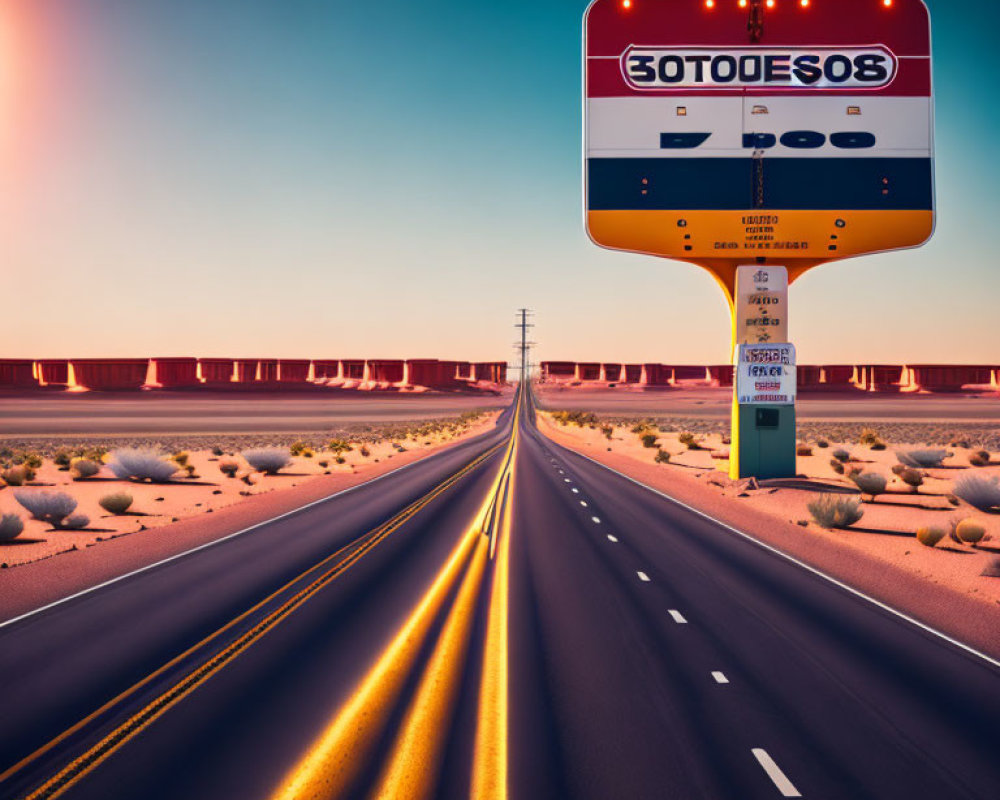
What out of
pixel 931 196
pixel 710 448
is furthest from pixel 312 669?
pixel 710 448

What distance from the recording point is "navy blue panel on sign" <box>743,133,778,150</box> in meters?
21.5

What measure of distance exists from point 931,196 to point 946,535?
1162 centimetres

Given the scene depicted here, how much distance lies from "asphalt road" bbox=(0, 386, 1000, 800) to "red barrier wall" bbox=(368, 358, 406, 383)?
178 m

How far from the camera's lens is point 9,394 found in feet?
449

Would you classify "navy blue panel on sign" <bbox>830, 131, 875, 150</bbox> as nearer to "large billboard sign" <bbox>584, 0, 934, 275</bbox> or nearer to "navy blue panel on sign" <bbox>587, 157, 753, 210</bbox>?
"large billboard sign" <bbox>584, 0, 934, 275</bbox>

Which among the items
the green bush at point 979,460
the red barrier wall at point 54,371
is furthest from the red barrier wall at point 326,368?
the green bush at point 979,460

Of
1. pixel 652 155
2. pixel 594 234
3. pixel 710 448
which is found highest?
pixel 652 155

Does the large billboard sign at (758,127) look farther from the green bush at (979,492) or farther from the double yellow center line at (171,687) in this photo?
the double yellow center line at (171,687)

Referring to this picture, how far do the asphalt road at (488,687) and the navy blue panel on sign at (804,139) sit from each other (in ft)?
49.4

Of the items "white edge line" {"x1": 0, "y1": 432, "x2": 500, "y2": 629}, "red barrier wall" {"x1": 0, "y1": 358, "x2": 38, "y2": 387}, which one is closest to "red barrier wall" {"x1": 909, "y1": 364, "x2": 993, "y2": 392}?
"white edge line" {"x1": 0, "y1": 432, "x2": 500, "y2": 629}

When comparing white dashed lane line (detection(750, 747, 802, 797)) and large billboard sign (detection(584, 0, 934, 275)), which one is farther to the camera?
large billboard sign (detection(584, 0, 934, 275))

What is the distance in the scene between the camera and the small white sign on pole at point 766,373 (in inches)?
882

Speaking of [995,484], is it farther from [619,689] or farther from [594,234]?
[619,689]

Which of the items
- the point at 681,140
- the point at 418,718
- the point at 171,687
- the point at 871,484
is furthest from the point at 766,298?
the point at 171,687
